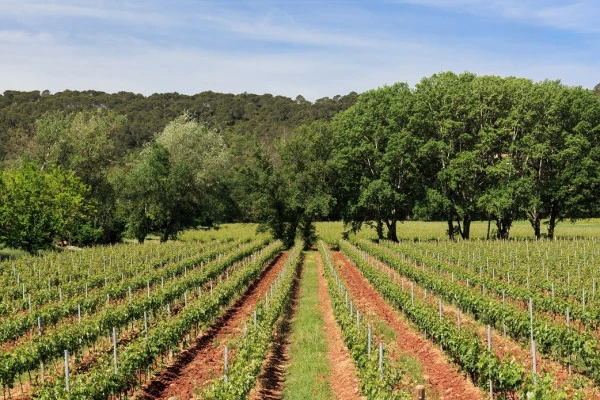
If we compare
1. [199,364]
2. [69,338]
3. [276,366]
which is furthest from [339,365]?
[69,338]

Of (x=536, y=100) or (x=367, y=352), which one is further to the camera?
(x=536, y=100)

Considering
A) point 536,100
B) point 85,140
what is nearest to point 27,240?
point 85,140

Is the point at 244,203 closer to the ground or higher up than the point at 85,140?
closer to the ground

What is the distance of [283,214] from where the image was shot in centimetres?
5409

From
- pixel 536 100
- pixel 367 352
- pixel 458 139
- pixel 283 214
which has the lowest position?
pixel 367 352

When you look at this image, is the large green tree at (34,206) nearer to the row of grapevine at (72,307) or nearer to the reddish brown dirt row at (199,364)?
the row of grapevine at (72,307)

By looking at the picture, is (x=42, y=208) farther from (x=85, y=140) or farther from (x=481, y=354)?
(x=481, y=354)

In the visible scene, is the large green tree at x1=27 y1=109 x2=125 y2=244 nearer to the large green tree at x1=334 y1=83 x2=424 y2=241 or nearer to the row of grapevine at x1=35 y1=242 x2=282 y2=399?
the large green tree at x1=334 y1=83 x2=424 y2=241

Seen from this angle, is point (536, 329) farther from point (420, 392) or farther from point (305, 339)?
point (420, 392)

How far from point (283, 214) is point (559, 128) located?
28.0 m

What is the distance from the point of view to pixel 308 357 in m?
15.7

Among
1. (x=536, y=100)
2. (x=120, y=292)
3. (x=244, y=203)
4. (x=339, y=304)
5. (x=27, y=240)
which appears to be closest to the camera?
(x=339, y=304)

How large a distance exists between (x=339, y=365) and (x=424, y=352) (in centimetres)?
280

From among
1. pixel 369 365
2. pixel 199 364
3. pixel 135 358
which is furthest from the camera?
pixel 199 364
